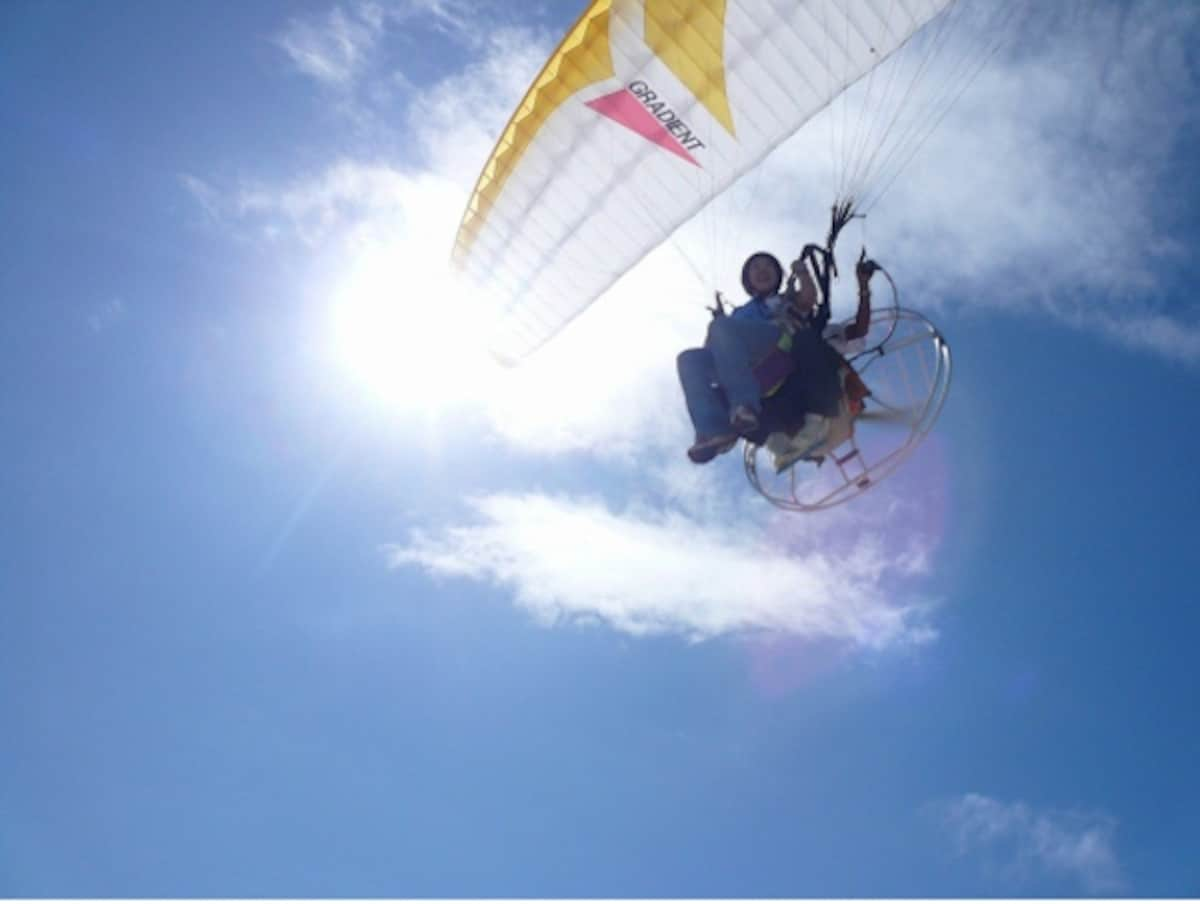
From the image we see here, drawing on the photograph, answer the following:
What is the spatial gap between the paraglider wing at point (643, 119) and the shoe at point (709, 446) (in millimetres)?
3605

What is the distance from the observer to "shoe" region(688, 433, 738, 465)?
780cm

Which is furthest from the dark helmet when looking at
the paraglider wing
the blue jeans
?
the paraglider wing

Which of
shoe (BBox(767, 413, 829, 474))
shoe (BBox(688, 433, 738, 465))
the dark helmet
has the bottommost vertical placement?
shoe (BBox(688, 433, 738, 465))

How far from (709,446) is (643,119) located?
3.99m

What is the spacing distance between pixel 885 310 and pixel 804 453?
1.59m

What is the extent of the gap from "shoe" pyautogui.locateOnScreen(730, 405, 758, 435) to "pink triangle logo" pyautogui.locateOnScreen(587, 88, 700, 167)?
12.2 feet

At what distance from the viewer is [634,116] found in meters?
9.62

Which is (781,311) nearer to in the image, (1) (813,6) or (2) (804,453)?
(2) (804,453)

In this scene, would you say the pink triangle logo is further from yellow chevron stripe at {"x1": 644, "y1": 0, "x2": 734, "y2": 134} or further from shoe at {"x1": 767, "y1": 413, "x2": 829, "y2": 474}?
shoe at {"x1": 767, "y1": 413, "x2": 829, "y2": 474}

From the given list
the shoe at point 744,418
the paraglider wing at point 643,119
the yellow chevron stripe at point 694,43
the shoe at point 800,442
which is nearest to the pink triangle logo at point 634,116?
the paraglider wing at point 643,119

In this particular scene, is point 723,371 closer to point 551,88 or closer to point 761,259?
point 761,259

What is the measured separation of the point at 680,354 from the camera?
8250mm

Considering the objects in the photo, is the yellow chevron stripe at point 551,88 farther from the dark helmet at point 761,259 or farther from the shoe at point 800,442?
the shoe at point 800,442

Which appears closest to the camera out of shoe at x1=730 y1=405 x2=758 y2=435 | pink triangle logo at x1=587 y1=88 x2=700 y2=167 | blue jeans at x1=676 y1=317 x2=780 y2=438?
shoe at x1=730 y1=405 x2=758 y2=435
